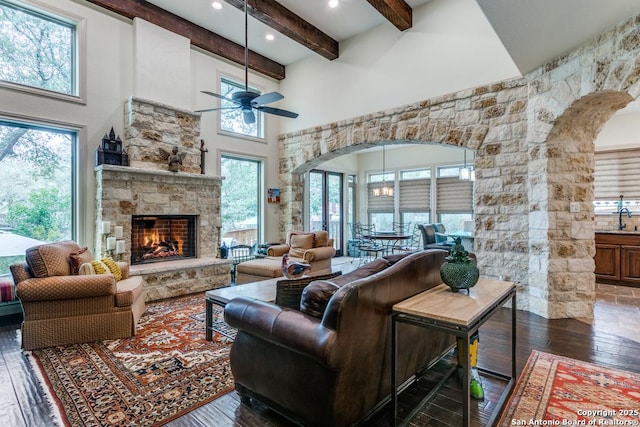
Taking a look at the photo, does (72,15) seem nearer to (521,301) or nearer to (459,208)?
(521,301)

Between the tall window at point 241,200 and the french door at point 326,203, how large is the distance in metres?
1.96

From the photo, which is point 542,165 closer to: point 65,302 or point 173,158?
point 173,158

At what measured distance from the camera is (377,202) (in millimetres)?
9820

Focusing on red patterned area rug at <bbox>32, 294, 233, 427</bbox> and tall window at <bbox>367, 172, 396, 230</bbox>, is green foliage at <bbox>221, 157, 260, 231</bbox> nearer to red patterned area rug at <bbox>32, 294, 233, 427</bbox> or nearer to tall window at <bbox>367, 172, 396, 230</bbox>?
red patterned area rug at <bbox>32, 294, 233, 427</bbox>

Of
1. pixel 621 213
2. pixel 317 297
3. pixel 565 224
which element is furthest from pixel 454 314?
pixel 621 213

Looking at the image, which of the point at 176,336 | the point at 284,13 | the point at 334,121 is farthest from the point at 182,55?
the point at 176,336

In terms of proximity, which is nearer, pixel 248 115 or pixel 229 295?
pixel 229 295

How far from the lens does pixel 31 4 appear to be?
427cm

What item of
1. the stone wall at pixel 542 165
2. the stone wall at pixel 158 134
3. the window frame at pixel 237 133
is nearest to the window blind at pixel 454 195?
the stone wall at pixel 542 165

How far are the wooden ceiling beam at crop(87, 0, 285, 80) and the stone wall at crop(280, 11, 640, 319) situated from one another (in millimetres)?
4001

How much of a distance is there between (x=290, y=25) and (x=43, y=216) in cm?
476

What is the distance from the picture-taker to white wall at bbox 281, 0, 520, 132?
4586 mm

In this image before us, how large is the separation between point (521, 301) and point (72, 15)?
7.37 meters

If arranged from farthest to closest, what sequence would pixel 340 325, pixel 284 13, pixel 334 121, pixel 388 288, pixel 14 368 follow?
pixel 334 121, pixel 284 13, pixel 14 368, pixel 388 288, pixel 340 325
